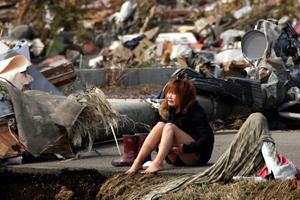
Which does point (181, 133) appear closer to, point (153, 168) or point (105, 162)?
point (153, 168)

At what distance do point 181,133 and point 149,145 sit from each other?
11.3 inches

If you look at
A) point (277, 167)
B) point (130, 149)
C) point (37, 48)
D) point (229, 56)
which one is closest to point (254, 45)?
point (229, 56)

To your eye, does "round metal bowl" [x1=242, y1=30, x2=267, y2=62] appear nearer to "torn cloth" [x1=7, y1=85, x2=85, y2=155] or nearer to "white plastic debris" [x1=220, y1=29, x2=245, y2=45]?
"torn cloth" [x1=7, y1=85, x2=85, y2=155]

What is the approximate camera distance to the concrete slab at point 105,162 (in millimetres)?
7684

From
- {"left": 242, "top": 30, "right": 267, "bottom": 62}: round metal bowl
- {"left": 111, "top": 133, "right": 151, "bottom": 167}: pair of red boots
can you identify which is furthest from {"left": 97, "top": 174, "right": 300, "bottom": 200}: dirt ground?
{"left": 242, "top": 30, "right": 267, "bottom": 62}: round metal bowl

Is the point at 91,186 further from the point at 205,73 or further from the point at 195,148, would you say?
the point at 205,73

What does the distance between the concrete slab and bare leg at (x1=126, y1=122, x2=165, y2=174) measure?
0.21 metres

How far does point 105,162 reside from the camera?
8.39 m

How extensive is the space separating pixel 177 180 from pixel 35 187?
1634 millimetres

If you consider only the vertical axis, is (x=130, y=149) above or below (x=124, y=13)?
above

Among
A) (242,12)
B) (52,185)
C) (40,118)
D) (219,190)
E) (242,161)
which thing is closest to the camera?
(219,190)

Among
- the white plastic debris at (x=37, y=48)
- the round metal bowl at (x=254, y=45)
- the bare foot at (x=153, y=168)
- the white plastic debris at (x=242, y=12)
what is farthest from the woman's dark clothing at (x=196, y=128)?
the white plastic debris at (x=242, y=12)

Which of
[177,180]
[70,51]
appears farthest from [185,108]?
[70,51]

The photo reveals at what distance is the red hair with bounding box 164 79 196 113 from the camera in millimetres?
7516
